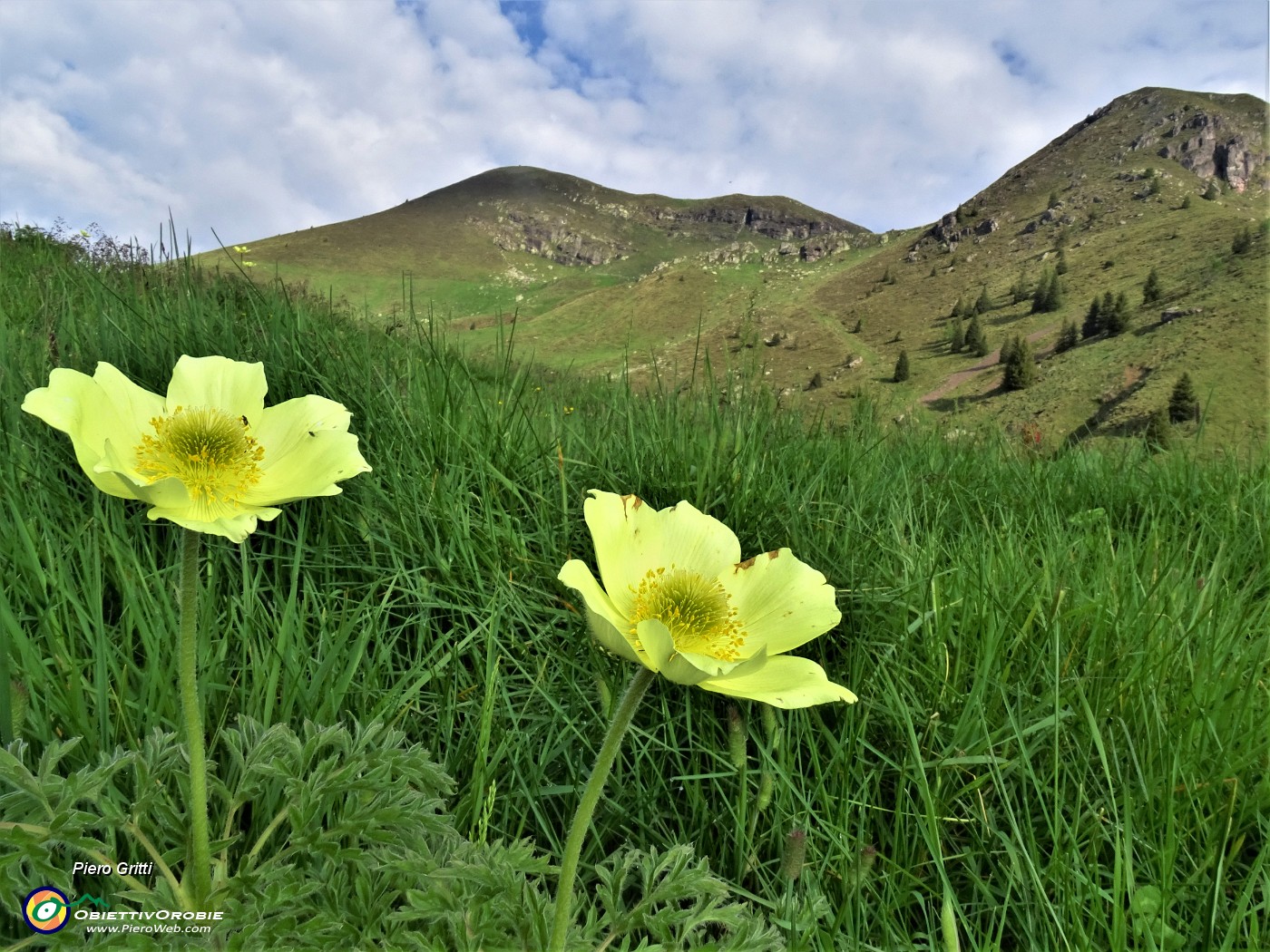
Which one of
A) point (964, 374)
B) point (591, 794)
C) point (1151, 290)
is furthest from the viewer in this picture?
point (1151, 290)

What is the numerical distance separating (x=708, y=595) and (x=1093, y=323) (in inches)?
1929

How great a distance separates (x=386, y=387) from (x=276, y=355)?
604 mm

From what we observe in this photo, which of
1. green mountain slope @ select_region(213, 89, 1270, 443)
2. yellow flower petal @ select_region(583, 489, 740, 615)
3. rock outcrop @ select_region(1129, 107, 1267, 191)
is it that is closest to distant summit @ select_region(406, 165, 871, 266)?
green mountain slope @ select_region(213, 89, 1270, 443)

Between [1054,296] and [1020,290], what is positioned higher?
[1020,290]

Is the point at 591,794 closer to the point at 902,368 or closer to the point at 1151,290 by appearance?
the point at 902,368

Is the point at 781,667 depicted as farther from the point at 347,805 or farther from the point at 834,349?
Result: the point at 834,349

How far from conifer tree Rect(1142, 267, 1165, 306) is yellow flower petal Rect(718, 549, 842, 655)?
48.6 meters

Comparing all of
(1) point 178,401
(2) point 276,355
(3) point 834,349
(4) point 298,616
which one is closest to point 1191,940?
(4) point 298,616

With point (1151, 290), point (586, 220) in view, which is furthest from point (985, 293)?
point (586, 220)

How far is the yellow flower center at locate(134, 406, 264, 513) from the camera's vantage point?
1.24m

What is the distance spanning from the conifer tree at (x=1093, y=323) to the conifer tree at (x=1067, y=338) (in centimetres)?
53

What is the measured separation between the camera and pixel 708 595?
1234 mm

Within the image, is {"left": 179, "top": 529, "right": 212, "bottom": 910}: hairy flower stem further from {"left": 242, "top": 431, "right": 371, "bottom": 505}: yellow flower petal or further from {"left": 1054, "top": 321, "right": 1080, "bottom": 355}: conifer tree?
{"left": 1054, "top": 321, "right": 1080, "bottom": 355}: conifer tree

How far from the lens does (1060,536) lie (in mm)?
3291
